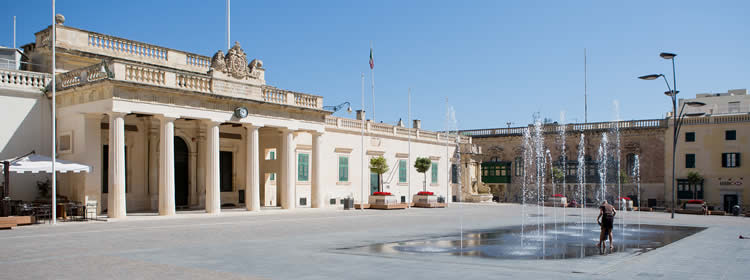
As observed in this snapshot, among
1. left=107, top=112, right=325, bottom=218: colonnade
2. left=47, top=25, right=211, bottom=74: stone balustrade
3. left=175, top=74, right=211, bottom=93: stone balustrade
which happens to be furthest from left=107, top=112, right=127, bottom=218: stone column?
left=47, top=25, right=211, bottom=74: stone balustrade

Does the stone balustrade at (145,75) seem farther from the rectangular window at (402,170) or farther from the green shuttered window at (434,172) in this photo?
the green shuttered window at (434,172)

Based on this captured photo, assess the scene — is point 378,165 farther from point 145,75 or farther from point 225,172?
point 145,75

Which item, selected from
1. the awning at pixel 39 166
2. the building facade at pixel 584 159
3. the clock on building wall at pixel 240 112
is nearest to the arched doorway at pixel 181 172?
the clock on building wall at pixel 240 112

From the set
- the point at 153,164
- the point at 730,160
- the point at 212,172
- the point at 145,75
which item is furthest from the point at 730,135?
the point at 145,75

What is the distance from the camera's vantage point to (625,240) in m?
16.2

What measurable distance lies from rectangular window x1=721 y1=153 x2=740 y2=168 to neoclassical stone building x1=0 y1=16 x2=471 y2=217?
89.2ft

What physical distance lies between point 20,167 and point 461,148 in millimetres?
35224

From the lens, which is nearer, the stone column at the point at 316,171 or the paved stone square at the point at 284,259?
the paved stone square at the point at 284,259

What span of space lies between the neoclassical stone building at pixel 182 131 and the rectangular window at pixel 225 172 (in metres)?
0.05

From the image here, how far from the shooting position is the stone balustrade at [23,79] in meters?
23.5

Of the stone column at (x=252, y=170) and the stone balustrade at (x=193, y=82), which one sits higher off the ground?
the stone balustrade at (x=193, y=82)

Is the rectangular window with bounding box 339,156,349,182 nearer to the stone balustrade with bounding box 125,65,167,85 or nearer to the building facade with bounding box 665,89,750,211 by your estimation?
the stone balustrade with bounding box 125,65,167,85

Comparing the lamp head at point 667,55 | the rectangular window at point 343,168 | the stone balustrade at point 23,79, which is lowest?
the rectangular window at point 343,168

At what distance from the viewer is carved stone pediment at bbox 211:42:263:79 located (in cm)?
2716
